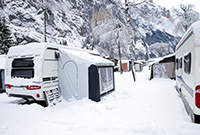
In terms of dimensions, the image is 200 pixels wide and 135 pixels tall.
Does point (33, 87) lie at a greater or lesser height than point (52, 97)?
greater

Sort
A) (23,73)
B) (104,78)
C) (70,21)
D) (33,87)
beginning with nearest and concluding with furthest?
(33,87) < (23,73) < (104,78) < (70,21)

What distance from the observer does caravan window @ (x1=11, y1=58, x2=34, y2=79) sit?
498cm

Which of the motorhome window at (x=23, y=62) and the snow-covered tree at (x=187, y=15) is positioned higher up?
the snow-covered tree at (x=187, y=15)

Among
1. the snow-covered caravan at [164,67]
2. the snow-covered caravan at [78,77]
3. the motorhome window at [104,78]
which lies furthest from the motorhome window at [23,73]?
the snow-covered caravan at [164,67]

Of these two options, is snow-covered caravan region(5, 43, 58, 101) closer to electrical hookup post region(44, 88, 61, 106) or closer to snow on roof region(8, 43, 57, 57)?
snow on roof region(8, 43, 57, 57)

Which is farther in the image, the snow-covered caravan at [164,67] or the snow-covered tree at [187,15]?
the snow-covered tree at [187,15]

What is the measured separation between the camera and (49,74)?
5.10 metres

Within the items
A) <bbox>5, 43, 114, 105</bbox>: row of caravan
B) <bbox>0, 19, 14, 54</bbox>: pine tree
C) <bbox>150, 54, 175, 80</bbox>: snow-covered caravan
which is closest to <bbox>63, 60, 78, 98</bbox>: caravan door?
<bbox>5, 43, 114, 105</bbox>: row of caravan

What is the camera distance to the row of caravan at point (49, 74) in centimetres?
481

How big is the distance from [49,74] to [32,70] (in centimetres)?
66

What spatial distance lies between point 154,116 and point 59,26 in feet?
91.0

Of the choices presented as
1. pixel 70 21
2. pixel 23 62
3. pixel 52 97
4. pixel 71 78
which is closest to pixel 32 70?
pixel 23 62

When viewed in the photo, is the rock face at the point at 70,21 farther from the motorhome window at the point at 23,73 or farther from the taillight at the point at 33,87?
the taillight at the point at 33,87

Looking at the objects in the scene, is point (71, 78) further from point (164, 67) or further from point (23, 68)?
point (164, 67)
